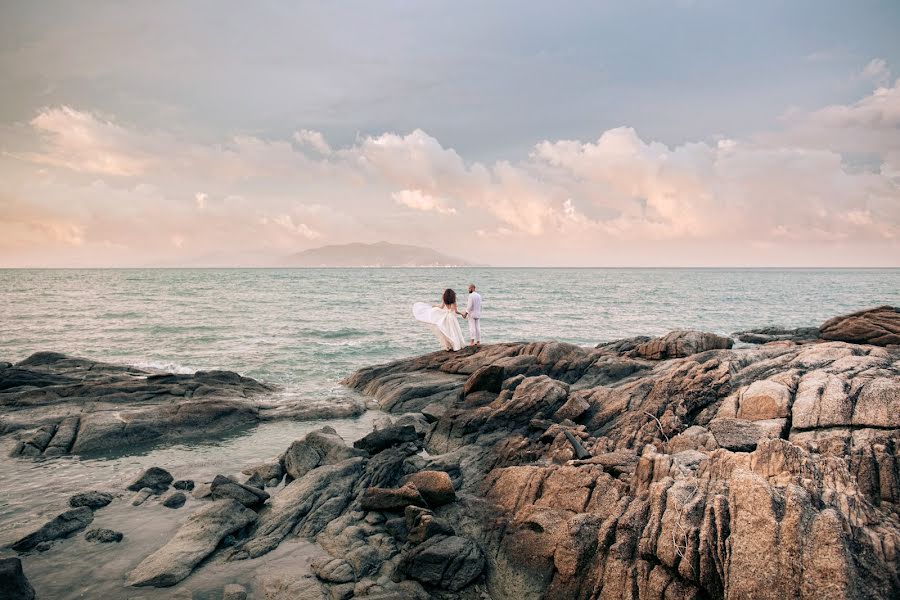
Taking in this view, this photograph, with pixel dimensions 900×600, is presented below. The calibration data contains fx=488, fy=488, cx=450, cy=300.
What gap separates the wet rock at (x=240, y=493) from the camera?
11672 mm

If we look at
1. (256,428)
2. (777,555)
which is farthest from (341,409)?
(777,555)

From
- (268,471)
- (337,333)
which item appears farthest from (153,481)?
(337,333)

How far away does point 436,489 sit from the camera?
11266 mm

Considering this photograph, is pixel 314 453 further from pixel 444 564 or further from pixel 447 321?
pixel 447 321

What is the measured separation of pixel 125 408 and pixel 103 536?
938 centimetres

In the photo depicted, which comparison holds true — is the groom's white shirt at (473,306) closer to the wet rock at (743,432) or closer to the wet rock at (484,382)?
the wet rock at (484,382)

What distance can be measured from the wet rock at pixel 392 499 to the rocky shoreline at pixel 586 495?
0.11 ft

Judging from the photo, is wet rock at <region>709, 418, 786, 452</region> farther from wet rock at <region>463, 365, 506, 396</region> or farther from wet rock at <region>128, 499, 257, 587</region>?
wet rock at <region>128, 499, 257, 587</region>

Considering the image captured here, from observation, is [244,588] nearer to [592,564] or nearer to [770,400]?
[592,564]

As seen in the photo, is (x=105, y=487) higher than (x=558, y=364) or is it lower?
lower

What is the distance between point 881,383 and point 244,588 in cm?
1441

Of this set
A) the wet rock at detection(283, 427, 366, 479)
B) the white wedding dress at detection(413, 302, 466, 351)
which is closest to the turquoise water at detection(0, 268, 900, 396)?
the white wedding dress at detection(413, 302, 466, 351)

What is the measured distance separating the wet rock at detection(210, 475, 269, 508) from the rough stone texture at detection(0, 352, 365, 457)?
20.5 feet

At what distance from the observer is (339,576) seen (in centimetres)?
896
